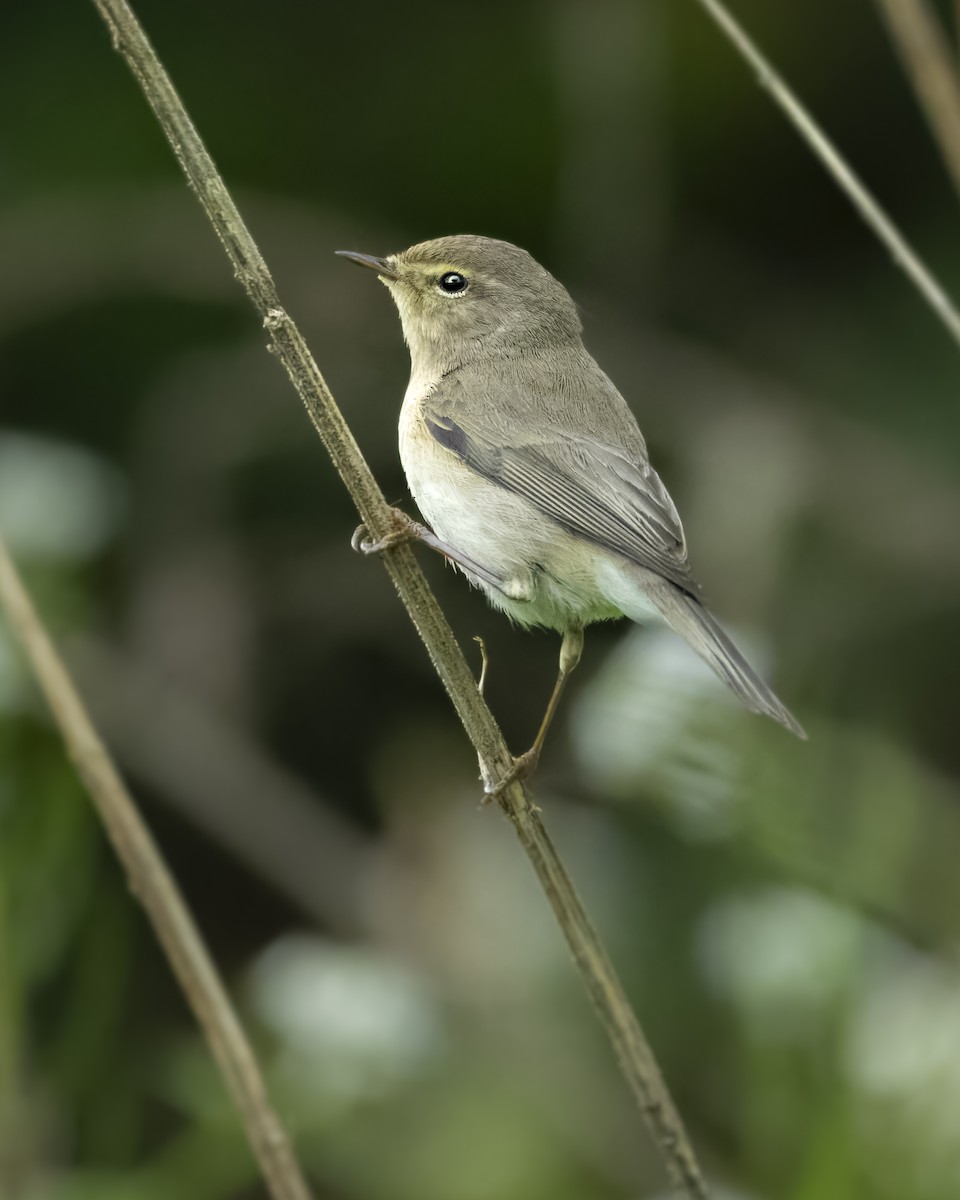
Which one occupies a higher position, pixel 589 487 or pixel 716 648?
pixel 589 487

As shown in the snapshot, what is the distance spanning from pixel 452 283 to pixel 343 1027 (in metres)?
1.62

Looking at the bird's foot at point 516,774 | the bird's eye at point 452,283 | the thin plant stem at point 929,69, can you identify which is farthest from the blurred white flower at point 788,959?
the bird's eye at point 452,283

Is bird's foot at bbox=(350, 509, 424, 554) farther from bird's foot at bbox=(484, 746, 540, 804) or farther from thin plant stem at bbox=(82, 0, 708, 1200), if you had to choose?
bird's foot at bbox=(484, 746, 540, 804)

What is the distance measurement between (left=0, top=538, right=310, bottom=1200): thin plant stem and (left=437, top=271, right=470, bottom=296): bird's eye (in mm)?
1253

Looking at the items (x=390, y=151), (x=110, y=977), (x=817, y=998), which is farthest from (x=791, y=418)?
(x=110, y=977)

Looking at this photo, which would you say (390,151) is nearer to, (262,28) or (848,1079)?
(262,28)

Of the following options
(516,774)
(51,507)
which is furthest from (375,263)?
(516,774)

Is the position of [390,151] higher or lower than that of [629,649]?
higher

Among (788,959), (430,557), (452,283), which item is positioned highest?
(452,283)

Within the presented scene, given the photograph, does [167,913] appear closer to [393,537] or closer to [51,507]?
[393,537]

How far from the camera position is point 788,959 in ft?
8.99

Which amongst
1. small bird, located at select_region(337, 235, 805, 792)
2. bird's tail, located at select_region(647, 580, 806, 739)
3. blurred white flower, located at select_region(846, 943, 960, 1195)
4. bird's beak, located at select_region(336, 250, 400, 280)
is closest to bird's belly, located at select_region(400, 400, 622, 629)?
small bird, located at select_region(337, 235, 805, 792)

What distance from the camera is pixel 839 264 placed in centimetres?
525

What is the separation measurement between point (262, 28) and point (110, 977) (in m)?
3.40
